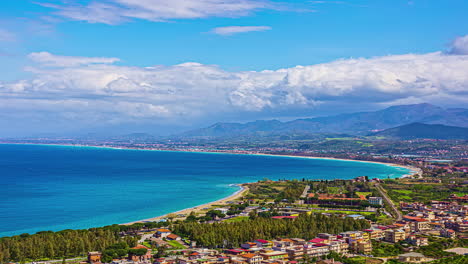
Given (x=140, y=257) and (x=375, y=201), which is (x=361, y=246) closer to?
(x=140, y=257)

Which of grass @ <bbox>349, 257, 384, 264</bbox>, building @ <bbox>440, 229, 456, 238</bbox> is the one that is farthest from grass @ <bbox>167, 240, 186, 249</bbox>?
building @ <bbox>440, 229, 456, 238</bbox>

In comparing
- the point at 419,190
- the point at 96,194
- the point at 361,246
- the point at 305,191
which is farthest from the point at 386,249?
the point at 96,194

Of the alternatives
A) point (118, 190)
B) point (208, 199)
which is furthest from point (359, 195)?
point (118, 190)

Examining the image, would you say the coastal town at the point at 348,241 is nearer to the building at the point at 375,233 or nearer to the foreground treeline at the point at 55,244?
the building at the point at 375,233

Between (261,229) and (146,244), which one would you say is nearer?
(146,244)

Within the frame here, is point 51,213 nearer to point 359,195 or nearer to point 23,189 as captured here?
point 23,189

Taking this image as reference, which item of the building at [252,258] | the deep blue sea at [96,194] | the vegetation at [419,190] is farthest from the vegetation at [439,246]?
the deep blue sea at [96,194]
